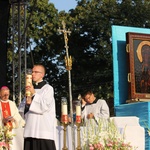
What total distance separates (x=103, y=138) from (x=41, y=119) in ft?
3.21

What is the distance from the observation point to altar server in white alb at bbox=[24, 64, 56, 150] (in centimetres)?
690

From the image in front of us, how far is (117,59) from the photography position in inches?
455

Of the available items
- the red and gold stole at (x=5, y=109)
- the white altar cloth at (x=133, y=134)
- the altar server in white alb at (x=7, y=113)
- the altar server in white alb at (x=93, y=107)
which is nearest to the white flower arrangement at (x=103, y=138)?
the white altar cloth at (x=133, y=134)

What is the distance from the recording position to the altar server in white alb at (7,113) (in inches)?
316

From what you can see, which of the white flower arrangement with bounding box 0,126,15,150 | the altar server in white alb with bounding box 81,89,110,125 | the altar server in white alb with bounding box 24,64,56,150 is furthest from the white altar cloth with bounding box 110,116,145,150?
the white flower arrangement with bounding box 0,126,15,150

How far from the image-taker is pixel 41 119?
7004 millimetres

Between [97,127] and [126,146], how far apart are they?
0.53m

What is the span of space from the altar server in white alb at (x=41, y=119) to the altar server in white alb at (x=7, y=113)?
34.3 inches

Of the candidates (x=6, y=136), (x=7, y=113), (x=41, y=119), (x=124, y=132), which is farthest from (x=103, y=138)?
(x=7, y=113)

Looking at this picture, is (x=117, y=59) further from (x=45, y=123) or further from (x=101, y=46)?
(x=101, y=46)

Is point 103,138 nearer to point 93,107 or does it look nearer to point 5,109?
point 5,109

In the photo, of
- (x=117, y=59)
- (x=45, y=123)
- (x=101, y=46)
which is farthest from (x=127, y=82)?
(x=101, y=46)

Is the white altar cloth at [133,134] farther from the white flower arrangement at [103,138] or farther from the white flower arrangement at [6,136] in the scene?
the white flower arrangement at [6,136]

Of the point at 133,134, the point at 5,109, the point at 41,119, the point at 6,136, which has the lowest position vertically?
the point at 133,134
